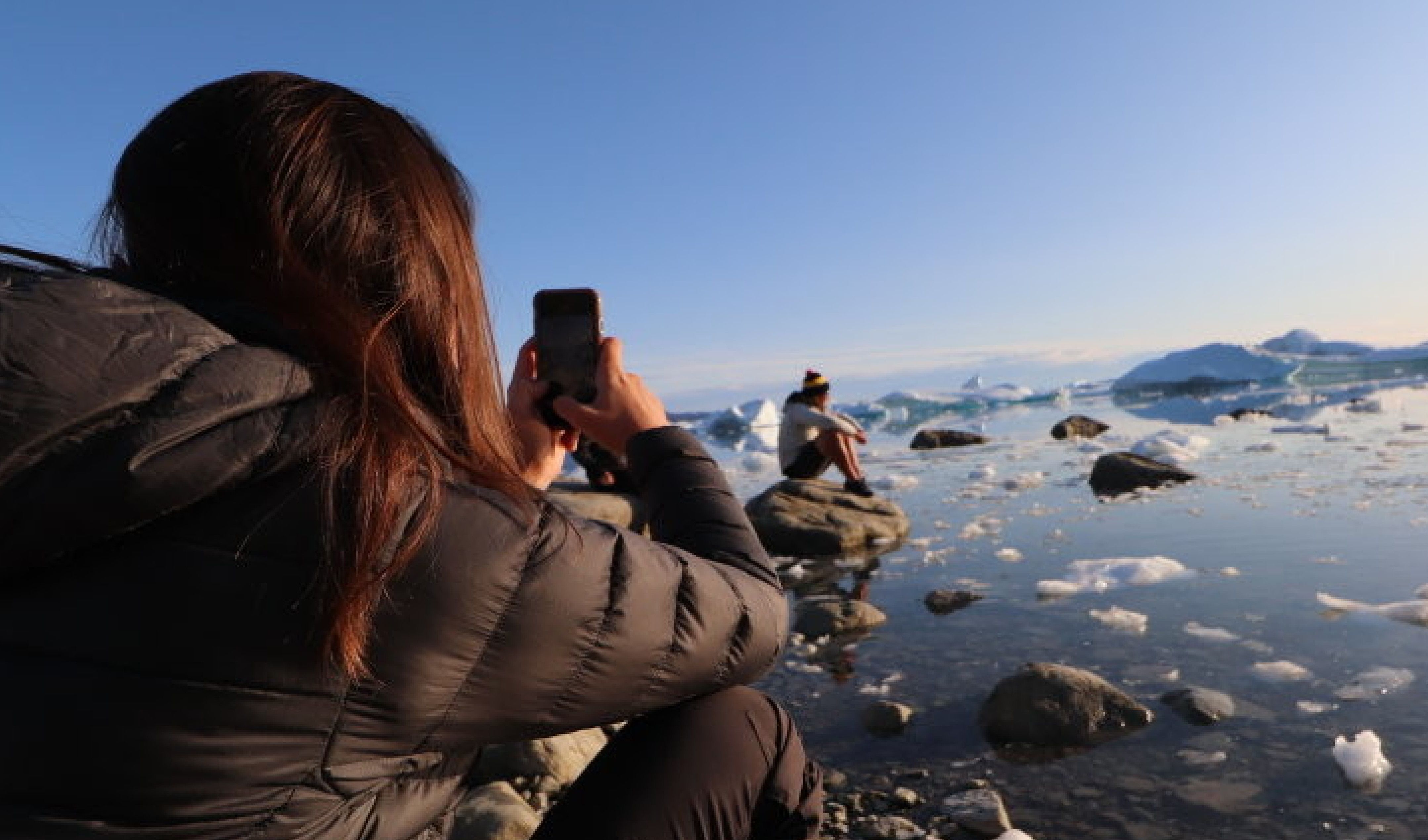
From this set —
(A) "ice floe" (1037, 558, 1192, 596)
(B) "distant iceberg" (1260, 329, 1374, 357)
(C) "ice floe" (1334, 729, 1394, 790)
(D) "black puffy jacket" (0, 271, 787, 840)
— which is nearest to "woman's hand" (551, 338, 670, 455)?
(D) "black puffy jacket" (0, 271, 787, 840)

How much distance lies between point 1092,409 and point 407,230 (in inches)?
1387

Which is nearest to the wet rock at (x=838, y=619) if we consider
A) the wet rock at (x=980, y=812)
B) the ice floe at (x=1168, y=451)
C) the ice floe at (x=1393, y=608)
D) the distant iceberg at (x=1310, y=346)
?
the wet rock at (x=980, y=812)

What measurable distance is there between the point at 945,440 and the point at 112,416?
1761cm

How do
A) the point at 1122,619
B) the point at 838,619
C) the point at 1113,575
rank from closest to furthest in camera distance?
1. the point at 1122,619
2. the point at 838,619
3. the point at 1113,575

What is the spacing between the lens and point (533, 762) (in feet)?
9.85

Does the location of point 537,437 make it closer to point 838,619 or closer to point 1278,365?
point 838,619

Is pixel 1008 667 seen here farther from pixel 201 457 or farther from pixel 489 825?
pixel 201 457

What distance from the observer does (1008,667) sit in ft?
12.3

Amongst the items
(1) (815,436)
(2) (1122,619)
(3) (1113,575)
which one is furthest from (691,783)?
(1) (815,436)

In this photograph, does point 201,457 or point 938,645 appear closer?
point 201,457

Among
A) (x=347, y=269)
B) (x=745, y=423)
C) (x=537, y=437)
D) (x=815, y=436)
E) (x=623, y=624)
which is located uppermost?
(x=347, y=269)

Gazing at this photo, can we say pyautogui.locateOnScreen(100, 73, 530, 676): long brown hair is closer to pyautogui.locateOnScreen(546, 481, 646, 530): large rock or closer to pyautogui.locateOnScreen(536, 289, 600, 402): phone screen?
pyautogui.locateOnScreen(536, 289, 600, 402): phone screen

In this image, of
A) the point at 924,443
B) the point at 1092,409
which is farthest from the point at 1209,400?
the point at 924,443

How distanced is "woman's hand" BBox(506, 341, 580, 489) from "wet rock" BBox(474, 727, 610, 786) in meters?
1.56
